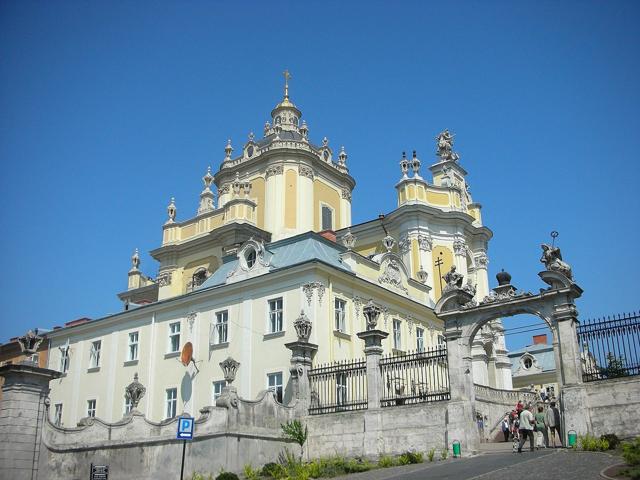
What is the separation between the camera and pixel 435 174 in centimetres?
5394

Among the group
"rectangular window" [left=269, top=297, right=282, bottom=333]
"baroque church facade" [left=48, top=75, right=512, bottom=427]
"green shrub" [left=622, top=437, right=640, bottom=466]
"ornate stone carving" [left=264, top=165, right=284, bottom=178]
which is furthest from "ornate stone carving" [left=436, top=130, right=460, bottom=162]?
"green shrub" [left=622, top=437, right=640, bottom=466]

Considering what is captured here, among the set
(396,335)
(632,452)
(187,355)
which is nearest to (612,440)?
(632,452)

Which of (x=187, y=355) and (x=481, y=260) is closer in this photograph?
(x=187, y=355)

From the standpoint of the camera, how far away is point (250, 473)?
22.3 m

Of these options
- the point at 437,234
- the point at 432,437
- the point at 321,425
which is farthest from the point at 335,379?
the point at 437,234

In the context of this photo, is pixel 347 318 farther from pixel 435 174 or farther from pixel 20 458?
pixel 435 174

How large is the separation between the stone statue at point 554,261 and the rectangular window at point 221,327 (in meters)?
17.9

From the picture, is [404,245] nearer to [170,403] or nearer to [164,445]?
[170,403]

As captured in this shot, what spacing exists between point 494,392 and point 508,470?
57.7 ft

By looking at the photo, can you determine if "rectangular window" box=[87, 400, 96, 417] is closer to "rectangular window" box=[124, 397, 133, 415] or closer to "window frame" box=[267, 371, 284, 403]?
"rectangular window" box=[124, 397, 133, 415]

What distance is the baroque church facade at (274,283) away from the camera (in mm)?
33406

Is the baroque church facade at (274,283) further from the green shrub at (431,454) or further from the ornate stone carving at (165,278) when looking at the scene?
the green shrub at (431,454)

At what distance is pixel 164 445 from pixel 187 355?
1268 cm

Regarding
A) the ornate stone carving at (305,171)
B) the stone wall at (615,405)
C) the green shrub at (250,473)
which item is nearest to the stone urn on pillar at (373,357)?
the green shrub at (250,473)
